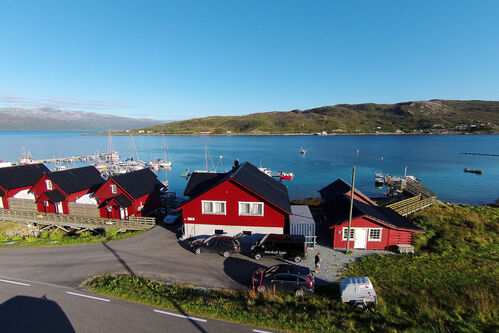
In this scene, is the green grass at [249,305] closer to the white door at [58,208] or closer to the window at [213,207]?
the window at [213,207]

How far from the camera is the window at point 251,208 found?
2228cm

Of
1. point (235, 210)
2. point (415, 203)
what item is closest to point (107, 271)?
point (235, 210)

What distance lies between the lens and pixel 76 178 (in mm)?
34531

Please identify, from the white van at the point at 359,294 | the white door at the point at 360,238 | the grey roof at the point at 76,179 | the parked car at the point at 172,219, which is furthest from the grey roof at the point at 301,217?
the grey roof at the point at 76,179

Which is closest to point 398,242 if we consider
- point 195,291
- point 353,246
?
point 353,246

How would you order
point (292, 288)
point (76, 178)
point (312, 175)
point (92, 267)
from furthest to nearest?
point (312, 175) < point (76, 178) < point (92, 267) < point (292, 288)

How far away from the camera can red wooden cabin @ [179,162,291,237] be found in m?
22.1

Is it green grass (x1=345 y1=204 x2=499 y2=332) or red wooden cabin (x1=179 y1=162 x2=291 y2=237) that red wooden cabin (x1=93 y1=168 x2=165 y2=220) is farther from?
green grass (x1=345 y1=204 x2=499 y2=332)

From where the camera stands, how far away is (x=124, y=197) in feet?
94.9

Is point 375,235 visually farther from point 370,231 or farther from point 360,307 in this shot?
point 360,307

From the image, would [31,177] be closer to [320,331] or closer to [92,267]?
[92,267]

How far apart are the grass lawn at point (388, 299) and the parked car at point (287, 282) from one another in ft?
1.85

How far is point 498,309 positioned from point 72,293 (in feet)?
76.4

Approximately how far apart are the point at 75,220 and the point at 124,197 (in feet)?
22.3
